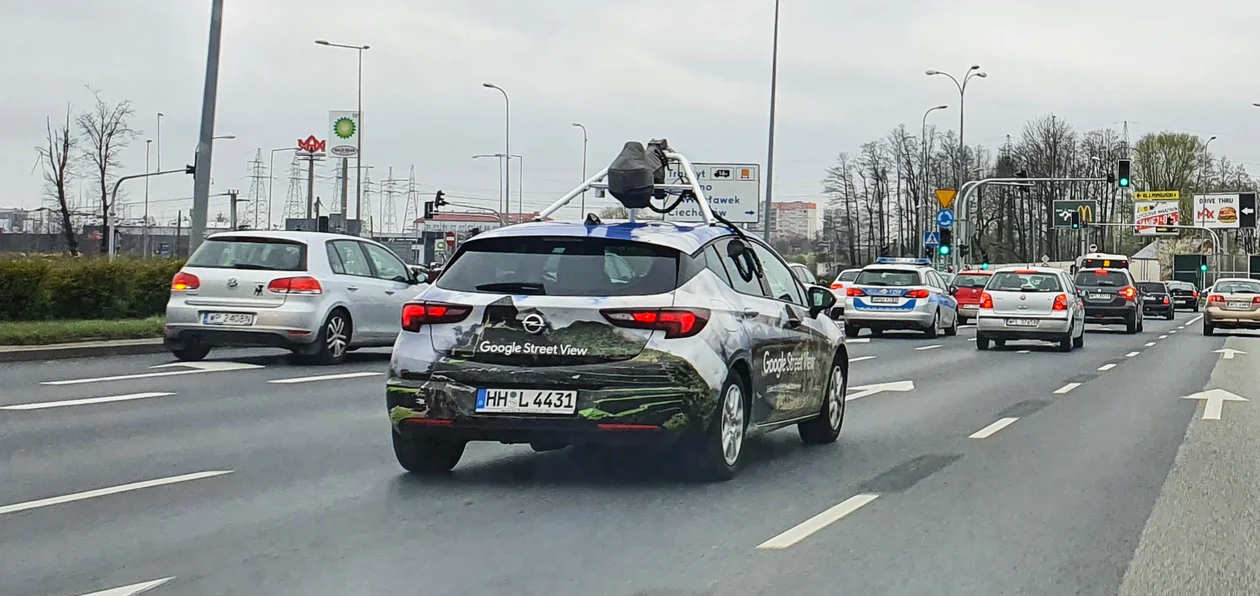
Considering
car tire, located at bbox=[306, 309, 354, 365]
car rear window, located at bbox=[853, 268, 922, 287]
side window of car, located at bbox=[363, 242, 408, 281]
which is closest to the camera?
car tire, located at bbox=[306, 309, 354, 365]

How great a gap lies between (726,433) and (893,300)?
899 inches

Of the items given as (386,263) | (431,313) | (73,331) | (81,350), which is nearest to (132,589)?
(431,313)

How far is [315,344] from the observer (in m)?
17.4

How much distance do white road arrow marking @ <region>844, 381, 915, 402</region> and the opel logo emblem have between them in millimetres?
7349

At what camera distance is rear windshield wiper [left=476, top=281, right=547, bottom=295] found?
26.9 ft

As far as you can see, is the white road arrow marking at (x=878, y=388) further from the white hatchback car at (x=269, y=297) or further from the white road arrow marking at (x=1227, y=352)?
the white road arrow marking at (x=1227, y=352)

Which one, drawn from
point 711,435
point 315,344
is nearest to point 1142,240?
point 315,344

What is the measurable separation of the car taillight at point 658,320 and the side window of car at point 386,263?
1116cm

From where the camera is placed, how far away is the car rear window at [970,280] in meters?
41.8

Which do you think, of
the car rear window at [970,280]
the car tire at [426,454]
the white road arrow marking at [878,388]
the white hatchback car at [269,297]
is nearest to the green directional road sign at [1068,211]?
the car rear window at [970,280]

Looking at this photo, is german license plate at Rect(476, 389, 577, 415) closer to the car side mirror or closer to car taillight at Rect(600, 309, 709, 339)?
car taillight at Rect(600, 309, 709, 339)

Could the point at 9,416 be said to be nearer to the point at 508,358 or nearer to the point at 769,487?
the point at 508,358

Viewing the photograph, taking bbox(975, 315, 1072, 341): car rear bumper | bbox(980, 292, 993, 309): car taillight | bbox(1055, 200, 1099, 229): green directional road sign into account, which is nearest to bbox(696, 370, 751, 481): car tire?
bbox(975, 315, 1072, 341): car rear bumper

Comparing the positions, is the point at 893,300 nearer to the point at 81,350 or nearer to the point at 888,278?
the point at 888,278
